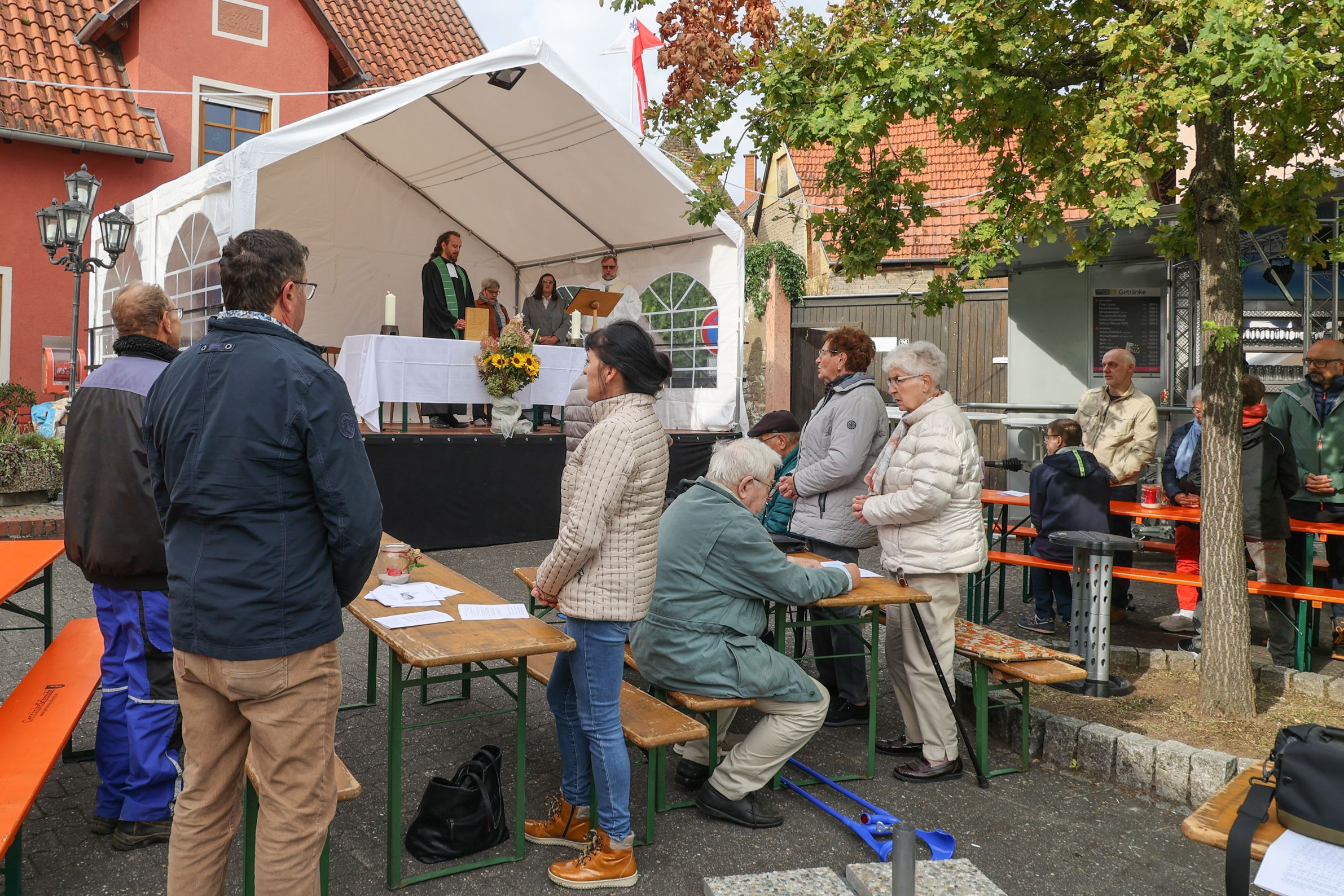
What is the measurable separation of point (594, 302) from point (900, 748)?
25.0 feet

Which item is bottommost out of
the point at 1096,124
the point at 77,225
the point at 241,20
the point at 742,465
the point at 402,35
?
the point at 742,465

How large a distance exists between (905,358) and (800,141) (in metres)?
1.06

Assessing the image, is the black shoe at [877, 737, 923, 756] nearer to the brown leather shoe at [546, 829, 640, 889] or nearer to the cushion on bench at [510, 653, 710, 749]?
the cushion on bench at [510, 653, 710, 749]

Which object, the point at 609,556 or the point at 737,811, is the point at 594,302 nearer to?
the point at 737,811

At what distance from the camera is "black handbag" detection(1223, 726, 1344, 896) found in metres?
2.03

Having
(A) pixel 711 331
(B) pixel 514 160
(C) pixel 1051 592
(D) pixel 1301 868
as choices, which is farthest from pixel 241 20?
(D) pixel 1301 868

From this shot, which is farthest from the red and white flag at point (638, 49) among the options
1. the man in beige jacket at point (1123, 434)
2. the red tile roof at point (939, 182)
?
the man in beige jacket at point (1123, 434)

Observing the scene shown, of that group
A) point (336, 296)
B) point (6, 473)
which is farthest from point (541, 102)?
point (6, 473)

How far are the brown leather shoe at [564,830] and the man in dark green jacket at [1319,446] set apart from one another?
4942 millimetres

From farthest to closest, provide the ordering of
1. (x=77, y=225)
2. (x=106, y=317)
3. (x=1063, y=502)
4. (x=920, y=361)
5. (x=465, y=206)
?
(x=465, y=206), (x=106, y=317), (x=77, y=225), (x=1063, y=502), (x=920, y=361)

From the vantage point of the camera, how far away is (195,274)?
32.3 feet

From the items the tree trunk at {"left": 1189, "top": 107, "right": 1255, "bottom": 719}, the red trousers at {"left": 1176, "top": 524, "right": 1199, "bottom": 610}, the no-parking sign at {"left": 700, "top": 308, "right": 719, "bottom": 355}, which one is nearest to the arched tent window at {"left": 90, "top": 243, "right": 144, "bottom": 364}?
the no-parking sign at {"left": 700, "top": 308, "right": 719, "bottom": 355}

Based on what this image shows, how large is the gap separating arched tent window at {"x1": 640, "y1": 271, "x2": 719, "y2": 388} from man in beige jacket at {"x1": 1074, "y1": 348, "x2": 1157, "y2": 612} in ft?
16.0

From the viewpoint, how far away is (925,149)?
20.2 metres
